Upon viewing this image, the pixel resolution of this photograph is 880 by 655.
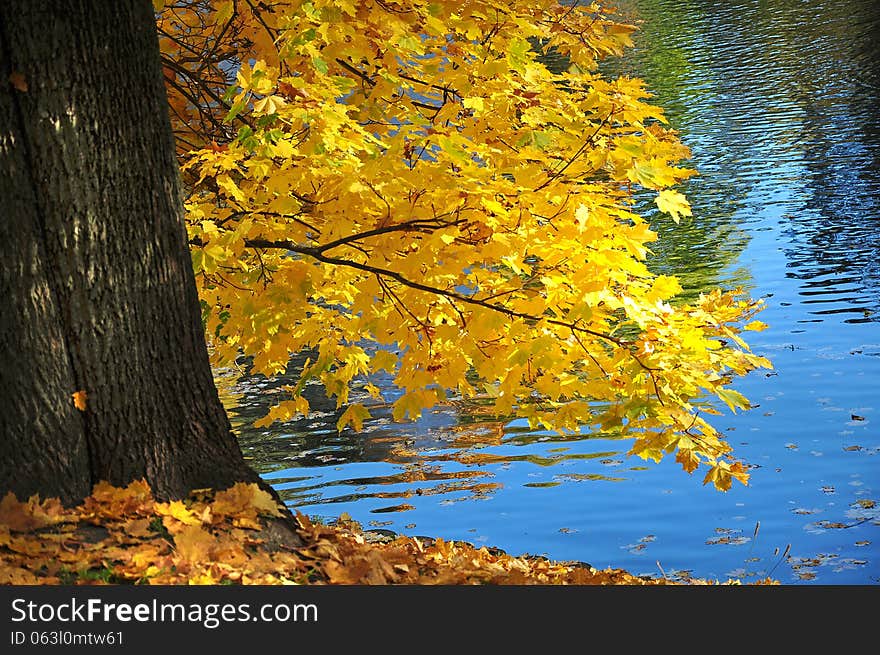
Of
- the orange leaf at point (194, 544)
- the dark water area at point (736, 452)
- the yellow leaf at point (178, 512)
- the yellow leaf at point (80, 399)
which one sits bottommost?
the dark water area at point (736, 452)

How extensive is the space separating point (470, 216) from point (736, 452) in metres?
6.64

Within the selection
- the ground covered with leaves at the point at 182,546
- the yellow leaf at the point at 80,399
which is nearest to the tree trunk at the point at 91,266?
the yellow leaf at the point at 80,399

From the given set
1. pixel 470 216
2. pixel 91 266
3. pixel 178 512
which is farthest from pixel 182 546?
pixel 470 216

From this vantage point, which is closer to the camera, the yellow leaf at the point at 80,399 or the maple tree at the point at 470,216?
the yellow leaf at the point at 80,399

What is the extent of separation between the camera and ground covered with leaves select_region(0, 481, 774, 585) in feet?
14.6

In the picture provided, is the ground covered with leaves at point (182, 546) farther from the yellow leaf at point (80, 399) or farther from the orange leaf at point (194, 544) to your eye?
the yellow leaf at point (80, 399)

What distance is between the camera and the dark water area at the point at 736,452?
30.2 ft

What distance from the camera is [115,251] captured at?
485 centimetres

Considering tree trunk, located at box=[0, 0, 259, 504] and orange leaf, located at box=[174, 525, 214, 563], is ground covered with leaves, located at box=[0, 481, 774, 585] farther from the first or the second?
tree trunk, located at box=[0, 0, 259, 504]

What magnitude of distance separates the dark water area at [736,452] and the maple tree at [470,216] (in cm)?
349

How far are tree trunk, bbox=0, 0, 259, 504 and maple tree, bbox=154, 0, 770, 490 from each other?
451 mm

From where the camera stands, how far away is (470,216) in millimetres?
5215

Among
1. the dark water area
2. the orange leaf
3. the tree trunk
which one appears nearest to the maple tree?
the tree trunk
